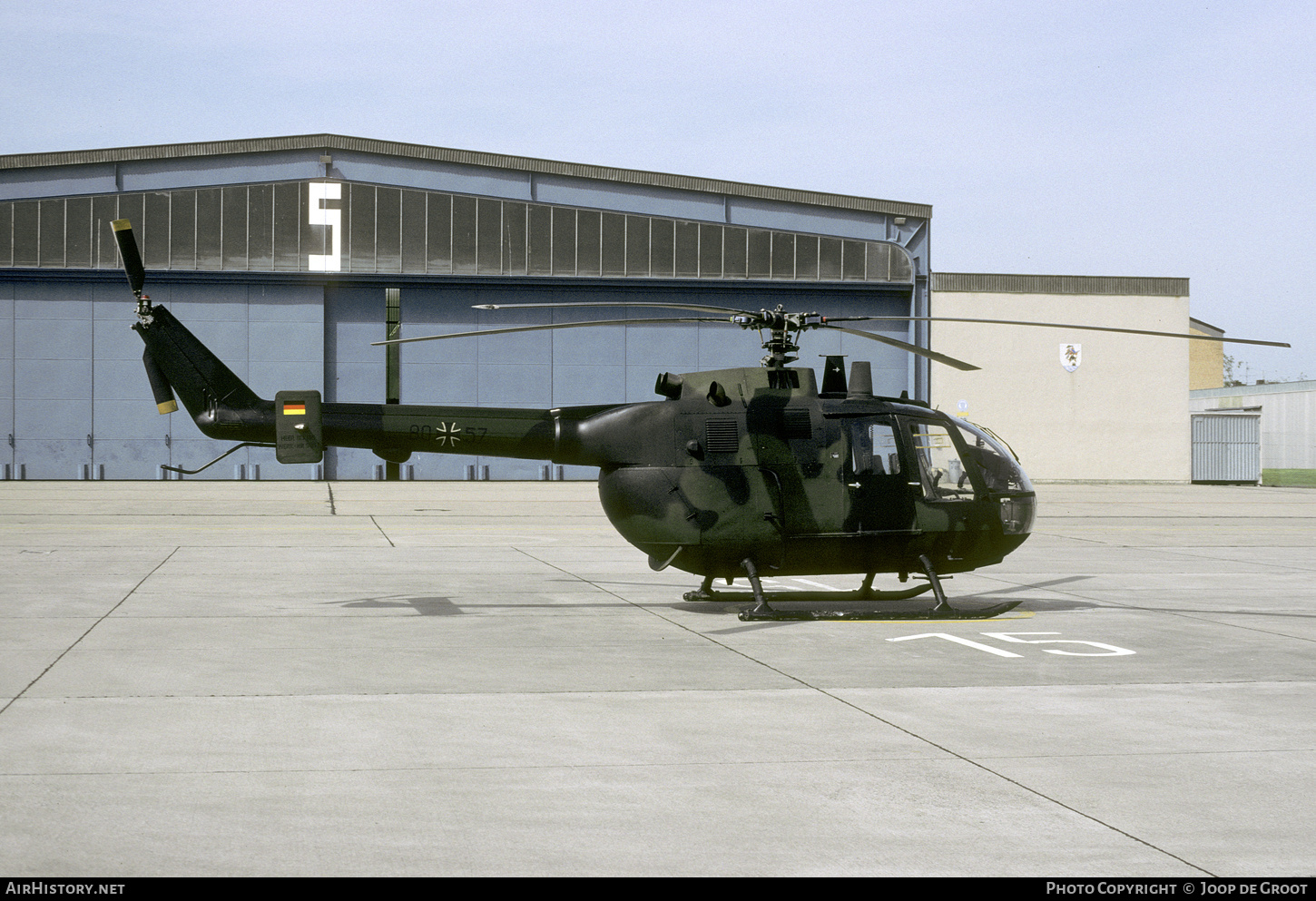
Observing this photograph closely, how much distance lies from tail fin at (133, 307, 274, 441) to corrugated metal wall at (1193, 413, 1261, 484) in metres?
45.9

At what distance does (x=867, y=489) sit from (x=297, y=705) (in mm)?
6585

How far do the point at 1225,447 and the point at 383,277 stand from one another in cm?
3480

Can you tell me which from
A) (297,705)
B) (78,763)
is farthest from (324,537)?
(78,763)

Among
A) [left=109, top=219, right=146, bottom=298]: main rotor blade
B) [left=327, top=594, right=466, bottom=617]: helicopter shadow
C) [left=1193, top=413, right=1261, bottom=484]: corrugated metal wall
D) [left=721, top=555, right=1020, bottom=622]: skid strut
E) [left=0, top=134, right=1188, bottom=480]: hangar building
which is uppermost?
[left=0, top=134, right=1188, bottom=480]: hangar building

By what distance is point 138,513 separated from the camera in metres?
27.4

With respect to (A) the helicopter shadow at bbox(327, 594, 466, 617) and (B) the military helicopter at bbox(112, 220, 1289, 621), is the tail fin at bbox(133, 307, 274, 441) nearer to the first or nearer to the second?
(B) the military helicopter at bbox(112, 220, 1289, 621)

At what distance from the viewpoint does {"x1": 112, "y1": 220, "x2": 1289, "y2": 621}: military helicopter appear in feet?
39.9

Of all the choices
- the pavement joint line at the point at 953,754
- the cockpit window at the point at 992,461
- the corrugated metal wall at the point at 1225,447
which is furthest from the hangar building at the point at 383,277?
the pavement joint line at the point at 953,754

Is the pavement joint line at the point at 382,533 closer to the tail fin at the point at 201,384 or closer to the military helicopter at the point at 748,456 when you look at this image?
the military helicopter at the point at 748,456

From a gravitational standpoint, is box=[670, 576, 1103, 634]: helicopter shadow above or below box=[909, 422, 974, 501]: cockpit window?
below

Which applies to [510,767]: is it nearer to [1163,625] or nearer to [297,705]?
[297,705]

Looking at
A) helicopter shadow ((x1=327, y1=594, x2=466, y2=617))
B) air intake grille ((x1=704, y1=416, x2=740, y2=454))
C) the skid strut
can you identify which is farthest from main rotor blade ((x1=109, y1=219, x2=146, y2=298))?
the skid strut

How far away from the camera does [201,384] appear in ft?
39.5

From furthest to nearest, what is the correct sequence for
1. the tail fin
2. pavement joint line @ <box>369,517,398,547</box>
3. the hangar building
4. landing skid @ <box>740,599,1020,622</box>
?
the hangar building
pavement joint line @ <box>369,517,398,547</box>
landing skid @ <box>740,599,1020,622</box>
the tail fin
